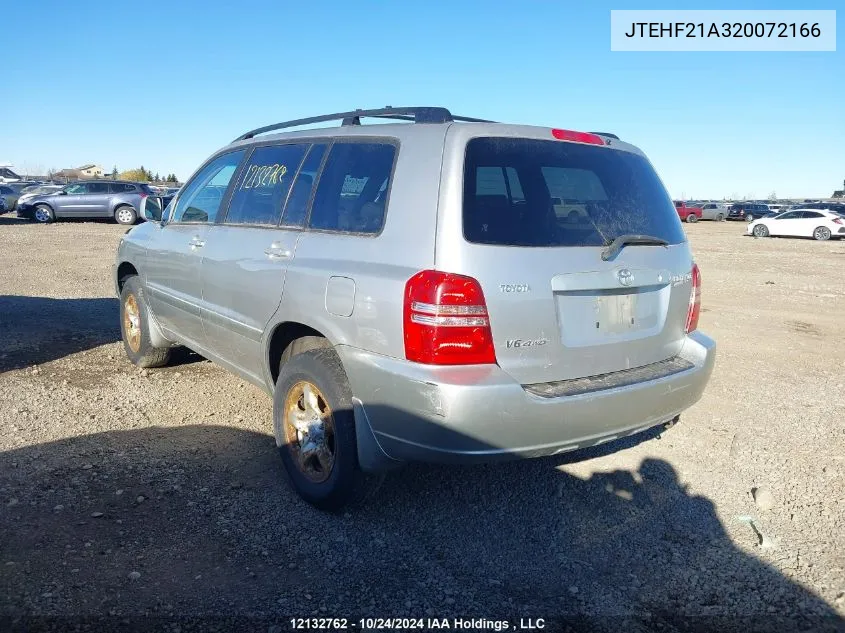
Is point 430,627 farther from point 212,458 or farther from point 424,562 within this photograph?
point 212,458

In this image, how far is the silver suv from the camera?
274 centimetres

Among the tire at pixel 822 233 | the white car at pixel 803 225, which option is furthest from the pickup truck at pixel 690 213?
the tire at pixel 822 233

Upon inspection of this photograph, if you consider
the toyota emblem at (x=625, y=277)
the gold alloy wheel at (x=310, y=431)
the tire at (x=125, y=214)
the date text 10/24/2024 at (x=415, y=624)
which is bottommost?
the date text 10/24/2024 at (x=415, y=624)

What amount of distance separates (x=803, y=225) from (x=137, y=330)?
30890 mm

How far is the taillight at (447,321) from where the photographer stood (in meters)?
2.71

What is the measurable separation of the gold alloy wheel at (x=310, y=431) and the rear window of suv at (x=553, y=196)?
3.98ft

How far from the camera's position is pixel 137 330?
223 inches

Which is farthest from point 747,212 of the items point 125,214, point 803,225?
point 125,214

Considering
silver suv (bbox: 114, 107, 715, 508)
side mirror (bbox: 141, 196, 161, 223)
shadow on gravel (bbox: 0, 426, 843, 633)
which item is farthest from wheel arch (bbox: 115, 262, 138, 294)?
silver suv (bbox: 114, 107, 715, 508)

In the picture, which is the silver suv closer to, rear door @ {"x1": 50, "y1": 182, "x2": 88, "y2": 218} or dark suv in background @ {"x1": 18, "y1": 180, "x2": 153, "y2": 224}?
dark suv in background @ {"x1": 18, "y1": 180, "x2": 153, "y2": 224}

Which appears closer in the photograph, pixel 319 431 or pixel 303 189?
pixel 319 431

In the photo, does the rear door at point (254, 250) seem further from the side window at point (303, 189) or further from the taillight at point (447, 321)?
the taillight at point (447, 321)

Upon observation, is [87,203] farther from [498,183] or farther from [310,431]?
[498,183]

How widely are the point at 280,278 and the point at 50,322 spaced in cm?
516
